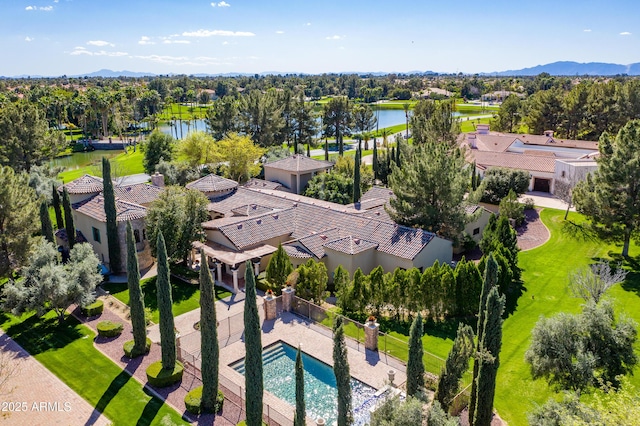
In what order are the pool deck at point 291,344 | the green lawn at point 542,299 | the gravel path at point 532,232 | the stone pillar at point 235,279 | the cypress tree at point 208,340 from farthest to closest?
the gravel path at point 532,232, the stone pillar at point 235,279, the pool deck at point 291,344, the green lawn at point 542,299, the cypress tree at point 208,340

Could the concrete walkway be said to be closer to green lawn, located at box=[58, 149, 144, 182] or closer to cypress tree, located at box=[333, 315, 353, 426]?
cypress tree, located at box=[333, 315, 353, 426]

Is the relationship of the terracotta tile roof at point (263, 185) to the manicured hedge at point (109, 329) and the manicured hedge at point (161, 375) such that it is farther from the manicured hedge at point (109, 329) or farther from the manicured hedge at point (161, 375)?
the manicured hedge at point (161, 375)

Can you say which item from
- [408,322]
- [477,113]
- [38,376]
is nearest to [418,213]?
[408,322]

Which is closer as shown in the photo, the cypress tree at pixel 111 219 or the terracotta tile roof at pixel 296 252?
the cypress tree at pixel 111 219

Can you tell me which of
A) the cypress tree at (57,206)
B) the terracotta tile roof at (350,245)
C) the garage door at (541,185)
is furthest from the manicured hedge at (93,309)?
the garage door at (541,185)

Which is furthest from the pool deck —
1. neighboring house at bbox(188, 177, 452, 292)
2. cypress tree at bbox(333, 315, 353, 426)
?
neighboring house at bbox(188, 177, 452, 292)

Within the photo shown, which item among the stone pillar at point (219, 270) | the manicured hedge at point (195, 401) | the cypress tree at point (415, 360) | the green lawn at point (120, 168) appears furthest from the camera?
the green lawn at point (120, 168)
